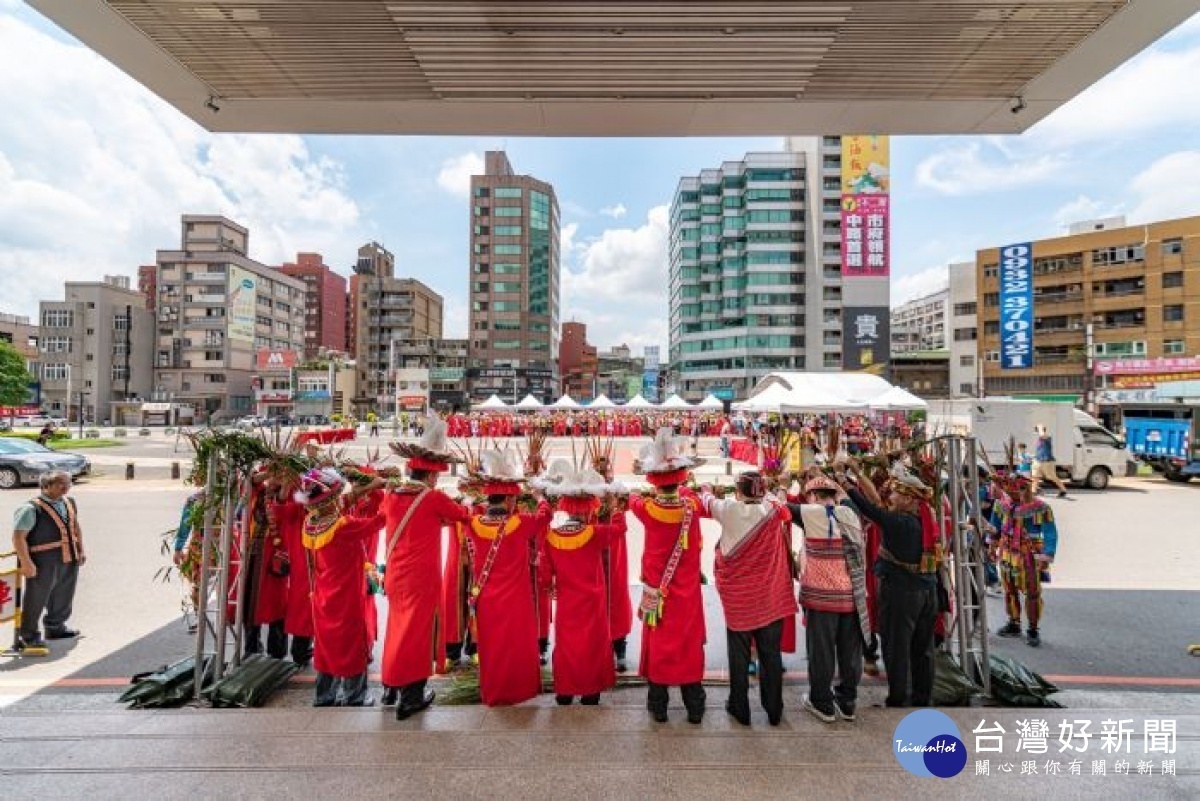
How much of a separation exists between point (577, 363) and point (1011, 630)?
10465 cm

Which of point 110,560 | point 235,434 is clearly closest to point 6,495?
point 110,560

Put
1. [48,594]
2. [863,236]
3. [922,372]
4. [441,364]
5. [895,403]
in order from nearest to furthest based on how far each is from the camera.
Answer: [48,594], [895,403], [863,236], [922,372], [441,364]

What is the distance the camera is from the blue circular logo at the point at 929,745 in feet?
11.0

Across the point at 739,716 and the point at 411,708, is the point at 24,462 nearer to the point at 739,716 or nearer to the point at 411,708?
the point at 411,708

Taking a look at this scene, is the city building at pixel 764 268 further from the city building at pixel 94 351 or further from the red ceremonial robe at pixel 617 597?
the city building at pixel 94 351

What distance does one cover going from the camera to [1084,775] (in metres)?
3.29

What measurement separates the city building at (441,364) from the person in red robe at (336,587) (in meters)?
58.1

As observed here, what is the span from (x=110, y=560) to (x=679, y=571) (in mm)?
9075

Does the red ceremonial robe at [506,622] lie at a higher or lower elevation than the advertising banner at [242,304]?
lower

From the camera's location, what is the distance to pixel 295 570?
4.80m

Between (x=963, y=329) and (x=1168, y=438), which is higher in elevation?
(x=963, y=329)

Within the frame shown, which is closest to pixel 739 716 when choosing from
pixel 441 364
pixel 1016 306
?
pixel 1016 306

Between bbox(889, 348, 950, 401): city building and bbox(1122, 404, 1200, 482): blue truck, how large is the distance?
4552 centimetres

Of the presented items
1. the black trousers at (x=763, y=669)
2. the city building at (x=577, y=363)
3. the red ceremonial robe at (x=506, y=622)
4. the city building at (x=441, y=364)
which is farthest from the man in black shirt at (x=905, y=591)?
the city building at (x=577, y=363)
